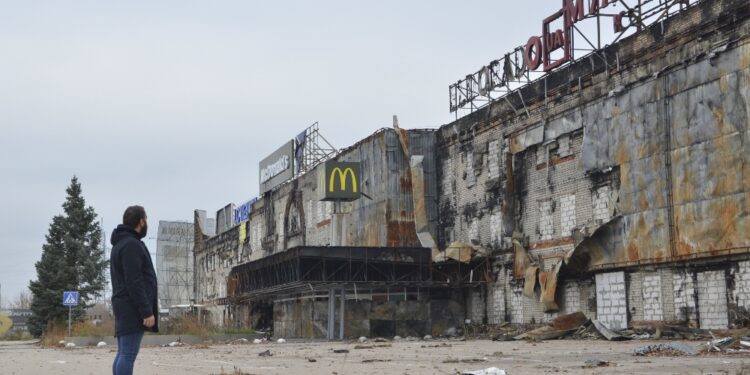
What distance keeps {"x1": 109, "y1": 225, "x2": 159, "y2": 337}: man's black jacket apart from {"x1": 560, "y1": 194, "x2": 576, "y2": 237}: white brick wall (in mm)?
24146

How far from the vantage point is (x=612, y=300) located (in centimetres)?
2898

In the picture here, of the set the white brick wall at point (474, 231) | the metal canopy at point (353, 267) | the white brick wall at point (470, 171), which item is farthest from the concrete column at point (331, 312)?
the white brick wall at point (470, 171)

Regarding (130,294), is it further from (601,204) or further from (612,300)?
(601,204)

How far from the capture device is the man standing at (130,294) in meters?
8.22

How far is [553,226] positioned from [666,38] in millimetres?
8180

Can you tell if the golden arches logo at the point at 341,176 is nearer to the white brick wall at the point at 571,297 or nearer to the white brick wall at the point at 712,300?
the white brick wall at the point at 571,297

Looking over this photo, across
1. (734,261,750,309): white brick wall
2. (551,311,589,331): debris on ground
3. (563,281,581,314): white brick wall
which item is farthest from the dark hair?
(563,281,581,314): white brick wall

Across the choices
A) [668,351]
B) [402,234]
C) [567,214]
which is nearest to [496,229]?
[567,214]

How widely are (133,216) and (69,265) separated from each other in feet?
165

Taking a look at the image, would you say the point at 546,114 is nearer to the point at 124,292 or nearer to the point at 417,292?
the point at 417,292

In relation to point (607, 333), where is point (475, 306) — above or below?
above

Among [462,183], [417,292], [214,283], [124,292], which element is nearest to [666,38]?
[462,183]

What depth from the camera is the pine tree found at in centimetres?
5438

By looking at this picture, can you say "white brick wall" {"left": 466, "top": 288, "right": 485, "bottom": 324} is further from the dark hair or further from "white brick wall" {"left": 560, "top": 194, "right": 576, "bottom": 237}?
the dark hair
